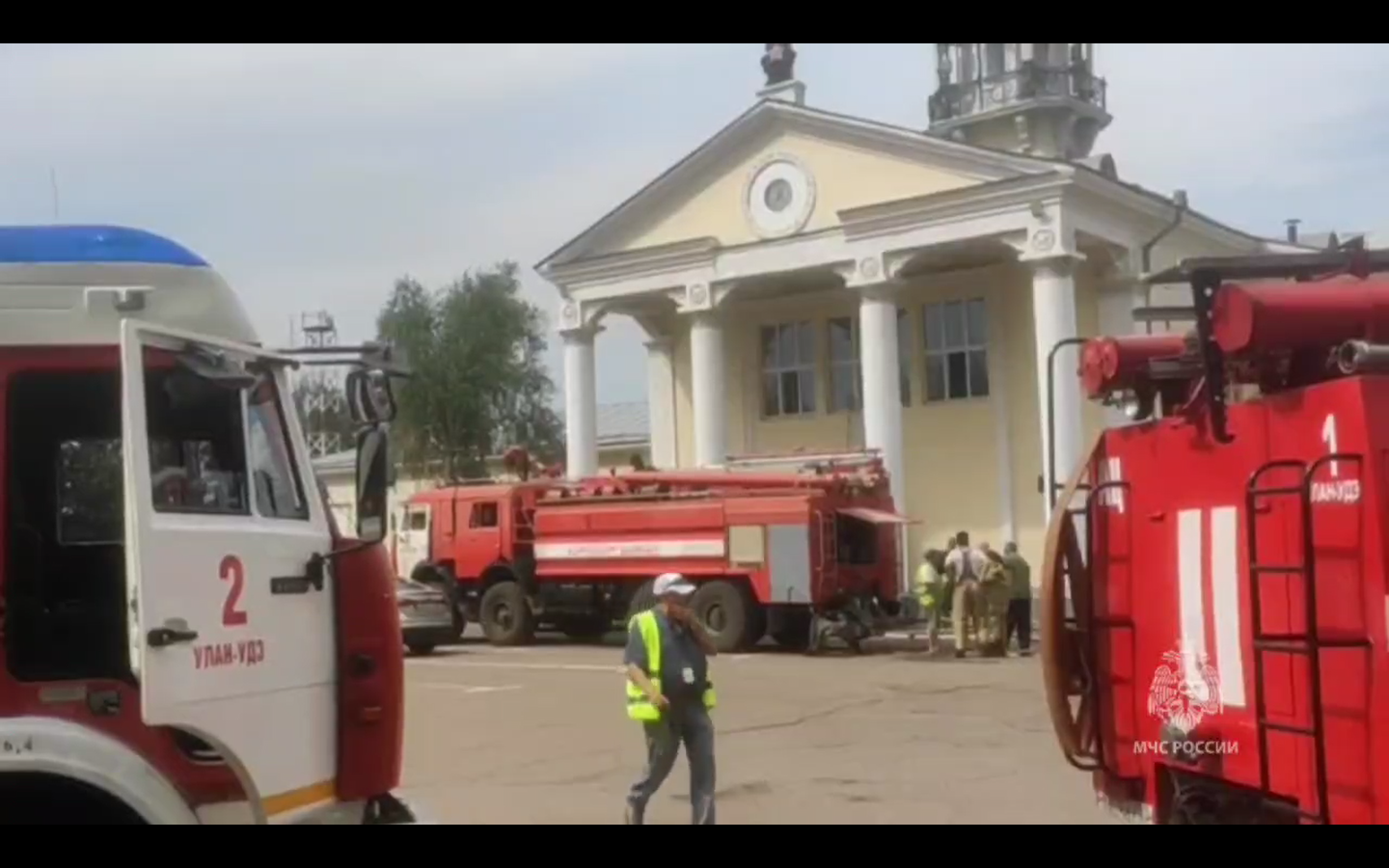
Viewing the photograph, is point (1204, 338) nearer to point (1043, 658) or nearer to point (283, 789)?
point (1043, 658)

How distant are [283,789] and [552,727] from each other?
10181 mm

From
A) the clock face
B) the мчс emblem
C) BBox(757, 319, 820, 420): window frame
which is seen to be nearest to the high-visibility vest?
the мчс emblem

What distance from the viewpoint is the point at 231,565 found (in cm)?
554

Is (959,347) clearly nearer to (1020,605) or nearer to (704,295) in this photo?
(704,295)

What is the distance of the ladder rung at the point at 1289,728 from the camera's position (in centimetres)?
526

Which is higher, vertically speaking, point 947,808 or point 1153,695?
point 1153,695

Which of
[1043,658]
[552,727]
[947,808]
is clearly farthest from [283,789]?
[552,727]

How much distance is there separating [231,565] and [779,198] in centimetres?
2805

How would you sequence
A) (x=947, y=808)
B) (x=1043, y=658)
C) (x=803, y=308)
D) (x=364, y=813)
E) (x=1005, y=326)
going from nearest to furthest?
(x=364, y=813) → (x=1043, y=658) → (x=947, y=808) → (x=1005, y=326) → (x=803, y=308)

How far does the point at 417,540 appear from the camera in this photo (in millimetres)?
28906

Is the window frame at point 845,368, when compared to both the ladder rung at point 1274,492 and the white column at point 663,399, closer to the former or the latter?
the white column at point 663,399

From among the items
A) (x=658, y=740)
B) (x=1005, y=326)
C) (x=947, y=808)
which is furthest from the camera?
(x=1005, y=326)

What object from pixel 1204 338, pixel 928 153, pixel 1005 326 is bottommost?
pixel 1204 338

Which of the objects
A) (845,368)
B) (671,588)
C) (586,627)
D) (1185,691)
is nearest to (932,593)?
(586,627)
